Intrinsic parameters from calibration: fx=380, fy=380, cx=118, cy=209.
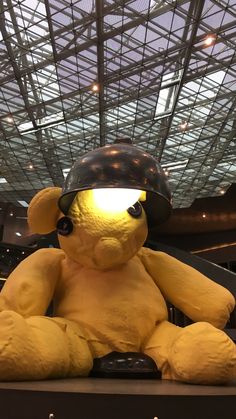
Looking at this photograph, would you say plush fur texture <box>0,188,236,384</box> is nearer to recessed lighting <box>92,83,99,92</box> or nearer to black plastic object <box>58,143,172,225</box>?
black plastic object <box>58,143,172,225</box>

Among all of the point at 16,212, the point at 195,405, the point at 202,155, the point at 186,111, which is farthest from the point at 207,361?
the point at 202,155

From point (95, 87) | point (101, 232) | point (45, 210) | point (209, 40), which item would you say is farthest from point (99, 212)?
point (95, 87)

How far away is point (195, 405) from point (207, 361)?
574mm

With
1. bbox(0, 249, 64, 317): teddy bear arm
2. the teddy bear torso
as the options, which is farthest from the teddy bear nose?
bbox(0, 249, 64, 317): teddy bear arm

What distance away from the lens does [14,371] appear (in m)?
1.38

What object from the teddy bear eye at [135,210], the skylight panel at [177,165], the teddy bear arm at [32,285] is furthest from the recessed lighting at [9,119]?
the teddy bear eye at [135,210]

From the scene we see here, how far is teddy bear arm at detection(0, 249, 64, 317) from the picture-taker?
194cm

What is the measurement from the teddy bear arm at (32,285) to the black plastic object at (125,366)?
1.37 feet

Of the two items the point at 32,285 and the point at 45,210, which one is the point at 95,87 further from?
the point at 32,285

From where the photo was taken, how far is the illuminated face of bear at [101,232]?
6.72ft

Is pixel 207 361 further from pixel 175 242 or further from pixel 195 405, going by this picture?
pixel 175 242

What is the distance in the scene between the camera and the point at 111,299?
6.76 feet

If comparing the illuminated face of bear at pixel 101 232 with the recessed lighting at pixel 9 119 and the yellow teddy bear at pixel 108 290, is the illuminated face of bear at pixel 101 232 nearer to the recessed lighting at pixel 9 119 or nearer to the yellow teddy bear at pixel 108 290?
the yellow teddy bear at pixel 108 290

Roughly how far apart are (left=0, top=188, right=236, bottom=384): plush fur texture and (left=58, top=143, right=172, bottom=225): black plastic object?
1.23 feet
